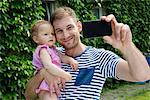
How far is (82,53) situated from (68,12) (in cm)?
29

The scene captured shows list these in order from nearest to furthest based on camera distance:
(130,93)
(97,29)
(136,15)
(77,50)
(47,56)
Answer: (97,29) → (77,50) → (47,56) → (130,93) → (136,15)

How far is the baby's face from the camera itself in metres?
2.63

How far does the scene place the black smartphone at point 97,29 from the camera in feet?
7.33

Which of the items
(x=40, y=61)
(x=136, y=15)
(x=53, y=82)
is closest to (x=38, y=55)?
(x=40, y=61)

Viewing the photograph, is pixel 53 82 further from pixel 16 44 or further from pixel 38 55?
pixel 16 44

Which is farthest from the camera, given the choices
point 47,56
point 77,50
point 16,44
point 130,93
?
point 130,93

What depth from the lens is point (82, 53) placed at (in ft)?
8.21

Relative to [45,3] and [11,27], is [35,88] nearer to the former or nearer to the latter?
[11,27]

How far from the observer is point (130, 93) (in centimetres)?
745

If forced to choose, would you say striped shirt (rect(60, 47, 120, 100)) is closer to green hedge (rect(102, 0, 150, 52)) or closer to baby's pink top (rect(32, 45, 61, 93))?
baby's pink top (rect(32, 45, 61, 93))

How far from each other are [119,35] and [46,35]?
0.64 meters

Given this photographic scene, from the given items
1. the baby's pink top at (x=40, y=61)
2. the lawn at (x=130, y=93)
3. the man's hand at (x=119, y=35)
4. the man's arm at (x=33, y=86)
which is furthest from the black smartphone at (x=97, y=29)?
the lawn at (x=130, y=93)

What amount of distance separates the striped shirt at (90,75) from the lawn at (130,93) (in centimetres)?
463

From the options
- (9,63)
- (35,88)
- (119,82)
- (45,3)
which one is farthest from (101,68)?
(119,82)
